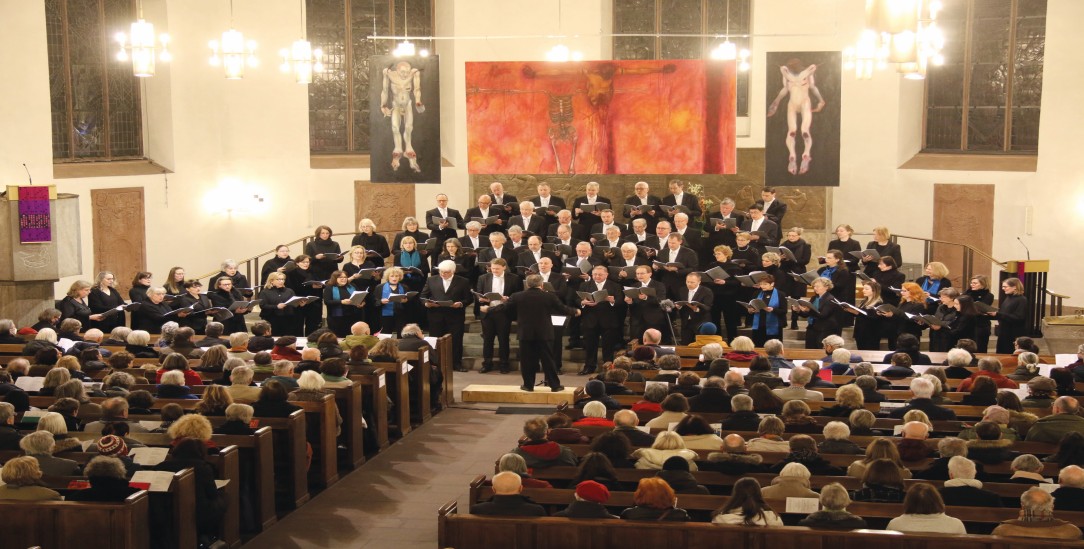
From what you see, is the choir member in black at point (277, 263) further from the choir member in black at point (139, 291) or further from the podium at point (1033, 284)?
the podium at point (1033, 284)

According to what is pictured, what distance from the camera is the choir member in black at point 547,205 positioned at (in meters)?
15.9

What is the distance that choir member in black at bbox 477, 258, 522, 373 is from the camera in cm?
1415

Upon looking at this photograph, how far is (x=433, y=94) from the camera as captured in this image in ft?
55.1

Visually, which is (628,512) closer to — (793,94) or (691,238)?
(691,238)

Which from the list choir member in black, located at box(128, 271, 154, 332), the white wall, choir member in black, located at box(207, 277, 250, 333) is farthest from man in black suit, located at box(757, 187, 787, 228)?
choir member in black, located at box(128, 271, 154, 332)

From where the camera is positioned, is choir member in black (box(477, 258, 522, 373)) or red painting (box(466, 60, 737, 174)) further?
red painting (box(466, 60, 737, 174))

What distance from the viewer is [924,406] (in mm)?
9031

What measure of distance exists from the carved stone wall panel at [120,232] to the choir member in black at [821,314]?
9.38 meters

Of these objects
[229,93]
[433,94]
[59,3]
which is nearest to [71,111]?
[59,3]

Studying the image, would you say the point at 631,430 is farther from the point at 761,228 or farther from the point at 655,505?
the point at 761,228

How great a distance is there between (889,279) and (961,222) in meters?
4.47

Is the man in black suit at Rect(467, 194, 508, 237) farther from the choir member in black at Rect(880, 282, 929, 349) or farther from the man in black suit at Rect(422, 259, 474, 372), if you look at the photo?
the choir member in black at Rect(880, 282, 929, 349)

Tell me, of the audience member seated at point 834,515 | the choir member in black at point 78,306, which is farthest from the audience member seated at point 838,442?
the choir member in black at point 78,306

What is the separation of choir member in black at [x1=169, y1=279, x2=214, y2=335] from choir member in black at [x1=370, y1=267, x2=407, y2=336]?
1892 millimetres
